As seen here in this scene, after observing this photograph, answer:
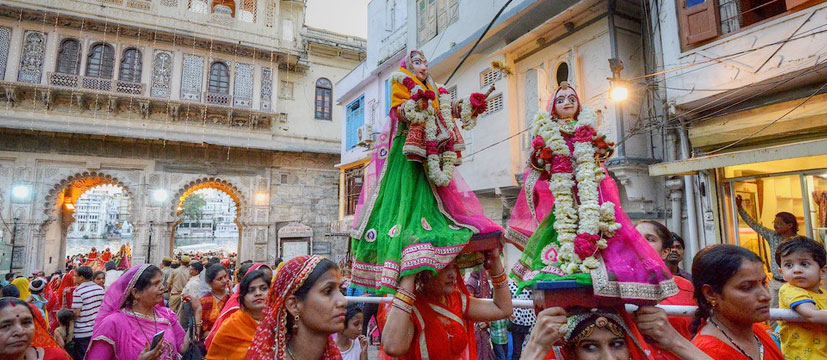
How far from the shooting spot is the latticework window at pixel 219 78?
63.9 feet

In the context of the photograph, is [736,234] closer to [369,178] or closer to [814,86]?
[814,86]

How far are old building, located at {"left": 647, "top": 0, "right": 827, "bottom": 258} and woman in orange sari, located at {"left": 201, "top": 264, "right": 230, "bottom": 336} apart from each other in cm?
667

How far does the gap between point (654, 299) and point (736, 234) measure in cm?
705

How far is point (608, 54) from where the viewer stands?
8.40 m

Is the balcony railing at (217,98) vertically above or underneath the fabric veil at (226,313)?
above

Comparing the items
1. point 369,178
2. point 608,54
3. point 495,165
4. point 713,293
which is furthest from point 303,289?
point 495,165

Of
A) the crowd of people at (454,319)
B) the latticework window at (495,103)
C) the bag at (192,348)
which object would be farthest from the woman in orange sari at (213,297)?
the latticework window at (495,103)

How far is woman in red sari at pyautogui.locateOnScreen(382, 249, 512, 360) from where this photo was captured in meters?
2.20

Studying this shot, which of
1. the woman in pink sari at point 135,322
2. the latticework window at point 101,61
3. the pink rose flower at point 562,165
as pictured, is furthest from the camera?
the latticework window at point 101,61

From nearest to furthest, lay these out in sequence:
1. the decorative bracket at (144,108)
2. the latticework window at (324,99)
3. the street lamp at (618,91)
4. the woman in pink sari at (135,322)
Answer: the woman in pink sari at (135,322)
the street lamp at (618,91)
the decorative bracket at (144,108)
the latticework window at (324,99)

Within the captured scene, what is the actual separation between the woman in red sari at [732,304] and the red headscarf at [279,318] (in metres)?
1.92

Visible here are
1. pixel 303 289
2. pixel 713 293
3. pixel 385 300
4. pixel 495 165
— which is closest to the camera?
pixel 713 293

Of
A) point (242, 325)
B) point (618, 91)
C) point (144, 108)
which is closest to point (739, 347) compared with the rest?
point (242, 325)

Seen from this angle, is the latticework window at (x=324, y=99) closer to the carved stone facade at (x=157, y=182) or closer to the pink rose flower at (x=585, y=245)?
the carved stone facade at (x=157, y=182)
